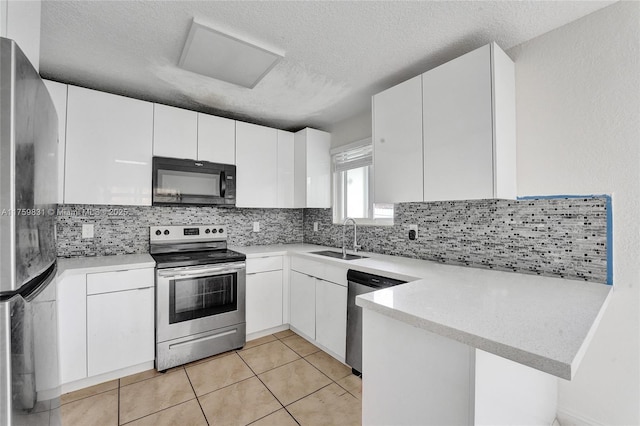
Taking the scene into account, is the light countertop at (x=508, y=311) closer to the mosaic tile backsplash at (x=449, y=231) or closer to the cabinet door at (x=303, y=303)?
the mosaic tile backsplash at (x=449, y=231)

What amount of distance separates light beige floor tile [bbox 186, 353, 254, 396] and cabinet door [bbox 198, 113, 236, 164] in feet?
6.02

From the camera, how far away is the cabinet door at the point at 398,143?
2014mm

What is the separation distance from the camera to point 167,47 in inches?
72.7

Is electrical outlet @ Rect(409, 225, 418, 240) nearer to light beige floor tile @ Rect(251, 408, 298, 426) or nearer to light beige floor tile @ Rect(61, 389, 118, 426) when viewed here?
light beige floor tile @ Rect(251, 408, 298, 426)

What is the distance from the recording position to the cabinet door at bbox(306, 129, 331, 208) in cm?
326

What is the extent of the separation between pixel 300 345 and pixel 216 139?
2.16 meters

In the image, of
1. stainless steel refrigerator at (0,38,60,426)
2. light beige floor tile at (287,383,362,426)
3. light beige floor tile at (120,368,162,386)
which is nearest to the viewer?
stainless steel refrigerator at (0,38,60,426)

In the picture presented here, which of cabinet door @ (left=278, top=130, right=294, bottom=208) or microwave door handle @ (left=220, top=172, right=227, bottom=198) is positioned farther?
cabinet door @ (left=278, top=130, right=294, bottom=208)

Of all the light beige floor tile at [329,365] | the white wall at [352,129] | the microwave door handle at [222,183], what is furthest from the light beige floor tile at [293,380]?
the white wall at [352,129]

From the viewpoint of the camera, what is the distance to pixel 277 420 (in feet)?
5.75

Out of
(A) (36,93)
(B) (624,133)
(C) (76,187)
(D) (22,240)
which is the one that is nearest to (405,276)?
(B) (624,133)

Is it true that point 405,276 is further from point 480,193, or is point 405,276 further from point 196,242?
point 196,242

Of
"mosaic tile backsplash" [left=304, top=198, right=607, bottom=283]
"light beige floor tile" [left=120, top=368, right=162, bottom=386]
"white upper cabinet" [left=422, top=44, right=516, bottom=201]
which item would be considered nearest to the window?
"mosaic tile backsplash" [left=304, top=198, right=607, bottom=283]

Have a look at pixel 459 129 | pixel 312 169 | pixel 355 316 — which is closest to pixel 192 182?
pixel 312 169
